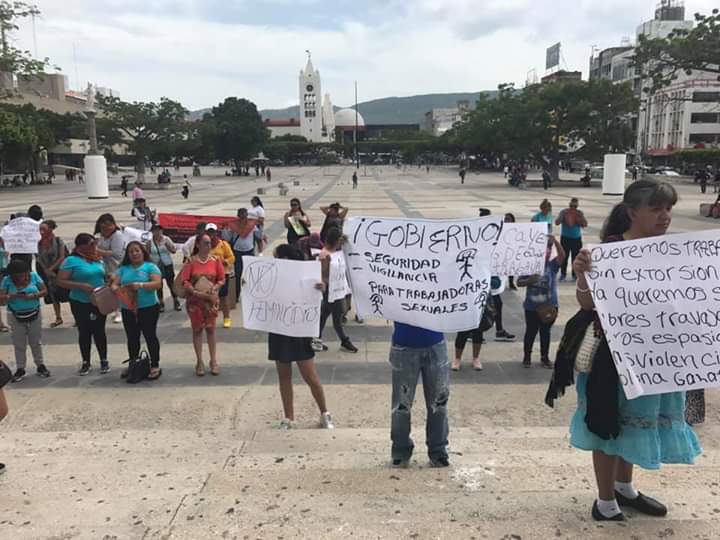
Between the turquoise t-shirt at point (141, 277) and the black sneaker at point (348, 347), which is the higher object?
the turquoise t-shirt at point (141, 277)

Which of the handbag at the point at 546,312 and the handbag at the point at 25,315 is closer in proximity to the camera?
the handbag at the point at 25,315

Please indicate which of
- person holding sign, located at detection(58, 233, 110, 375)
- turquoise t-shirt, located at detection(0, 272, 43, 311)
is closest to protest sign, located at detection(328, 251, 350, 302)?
person holding sign, located at detection(58, 233, 110, 375)

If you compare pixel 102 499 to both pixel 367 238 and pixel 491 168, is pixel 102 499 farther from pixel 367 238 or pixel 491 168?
pixel 491 168

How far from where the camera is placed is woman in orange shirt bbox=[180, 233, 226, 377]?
6.56 meters

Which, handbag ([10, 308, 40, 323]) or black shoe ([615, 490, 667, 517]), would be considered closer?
black shoe ([615, 490, 667, 517])

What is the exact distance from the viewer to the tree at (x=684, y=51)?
21.9 metres

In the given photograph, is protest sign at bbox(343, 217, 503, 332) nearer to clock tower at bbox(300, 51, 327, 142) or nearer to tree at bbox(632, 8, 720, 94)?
tree at bbox(632, 8, 720, 94)

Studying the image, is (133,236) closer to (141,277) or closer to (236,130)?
(141,277)

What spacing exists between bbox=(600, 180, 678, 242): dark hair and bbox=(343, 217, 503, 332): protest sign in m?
0.83

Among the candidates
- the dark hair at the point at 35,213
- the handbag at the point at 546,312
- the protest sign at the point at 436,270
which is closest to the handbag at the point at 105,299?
the dark hair at the point at 35,213

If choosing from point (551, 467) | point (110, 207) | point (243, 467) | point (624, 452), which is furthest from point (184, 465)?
point (110, 207)

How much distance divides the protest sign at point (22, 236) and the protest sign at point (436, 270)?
718cm

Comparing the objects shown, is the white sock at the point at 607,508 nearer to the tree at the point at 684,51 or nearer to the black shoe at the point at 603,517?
the black shoe at the point at 603,517

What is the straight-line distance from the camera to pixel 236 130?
75375 millimetres
